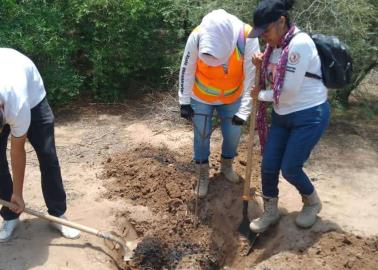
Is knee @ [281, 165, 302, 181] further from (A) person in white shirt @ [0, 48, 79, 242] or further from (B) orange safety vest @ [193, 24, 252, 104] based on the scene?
(A) person in white shirt @ [0, 48, 79, 242]

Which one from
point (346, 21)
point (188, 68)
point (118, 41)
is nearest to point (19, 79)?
point (188, 68)

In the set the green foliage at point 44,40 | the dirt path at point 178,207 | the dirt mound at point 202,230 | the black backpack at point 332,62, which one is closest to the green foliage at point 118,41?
the green foliage at point 44,40

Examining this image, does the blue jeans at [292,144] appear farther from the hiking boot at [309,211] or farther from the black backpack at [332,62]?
the black backpack at [332,62]

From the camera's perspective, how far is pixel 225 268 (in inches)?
172

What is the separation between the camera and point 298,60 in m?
3.50

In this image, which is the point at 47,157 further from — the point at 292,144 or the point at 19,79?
the point at 292,144

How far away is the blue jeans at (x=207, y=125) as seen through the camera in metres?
4.50

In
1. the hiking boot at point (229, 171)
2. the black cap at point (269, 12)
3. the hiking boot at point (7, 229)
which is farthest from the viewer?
the hiking boot at point (229, 171)

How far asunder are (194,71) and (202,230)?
1460 mm

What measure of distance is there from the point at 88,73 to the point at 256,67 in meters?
3.97

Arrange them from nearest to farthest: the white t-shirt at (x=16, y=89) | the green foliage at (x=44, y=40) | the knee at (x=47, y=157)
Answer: the white t-shirt at (x=16, y=89) → the knee at (x=47, y=157) → the green foliage at (x=44, y=40)

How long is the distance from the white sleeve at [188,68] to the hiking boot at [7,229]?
5.77ft

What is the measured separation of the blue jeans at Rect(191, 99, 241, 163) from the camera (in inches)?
177

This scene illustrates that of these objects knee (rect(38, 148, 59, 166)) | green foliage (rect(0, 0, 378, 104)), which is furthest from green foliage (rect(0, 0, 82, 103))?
knee (rect(38, 148, 59, 166))
